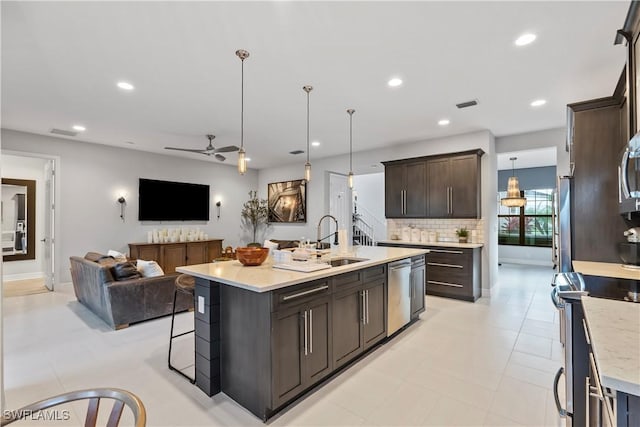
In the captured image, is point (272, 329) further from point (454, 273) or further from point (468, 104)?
point (454, 273)

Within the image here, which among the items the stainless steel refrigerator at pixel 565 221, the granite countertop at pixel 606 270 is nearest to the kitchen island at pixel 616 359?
the granite countertop at pixel 606 270

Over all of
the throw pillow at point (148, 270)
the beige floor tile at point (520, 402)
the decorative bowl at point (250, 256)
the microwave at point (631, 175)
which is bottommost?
the beige floor tile at point (520, 402)

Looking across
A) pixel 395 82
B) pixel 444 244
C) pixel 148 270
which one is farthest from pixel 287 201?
pixel 395 82

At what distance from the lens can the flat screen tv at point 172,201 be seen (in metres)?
6.64

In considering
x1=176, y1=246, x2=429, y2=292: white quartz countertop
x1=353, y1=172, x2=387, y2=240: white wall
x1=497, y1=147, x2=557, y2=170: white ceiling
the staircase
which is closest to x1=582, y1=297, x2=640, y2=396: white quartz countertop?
x1=176, y1=246, x2=429, y2=292: white quartz countertop

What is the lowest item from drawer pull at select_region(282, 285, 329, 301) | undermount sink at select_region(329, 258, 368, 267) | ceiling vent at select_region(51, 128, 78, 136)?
drawer pull at select_region(282, 285, 329, 301)

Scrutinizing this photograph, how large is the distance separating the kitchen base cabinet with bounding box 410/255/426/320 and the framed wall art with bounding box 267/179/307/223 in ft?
13.9

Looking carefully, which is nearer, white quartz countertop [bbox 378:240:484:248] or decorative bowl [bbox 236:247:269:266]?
decorative bowl [bbox 236:247:269:266]

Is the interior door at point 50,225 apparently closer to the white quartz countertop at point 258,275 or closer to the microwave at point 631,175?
the white quartz countertop at point 258,275

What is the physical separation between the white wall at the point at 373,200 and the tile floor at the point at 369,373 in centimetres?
632

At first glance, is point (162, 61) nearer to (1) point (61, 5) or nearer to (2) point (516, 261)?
(1) point (61, 5)

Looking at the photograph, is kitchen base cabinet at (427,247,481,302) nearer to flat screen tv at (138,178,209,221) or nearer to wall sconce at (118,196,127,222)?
flat screen tv at (138,178,209,221)

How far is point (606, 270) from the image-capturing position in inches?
101

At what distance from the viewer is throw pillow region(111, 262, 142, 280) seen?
3822mm
